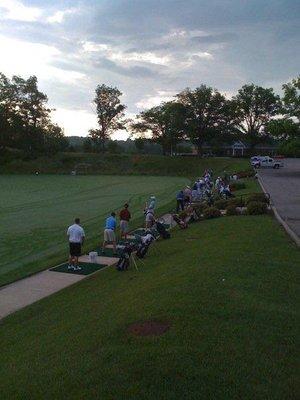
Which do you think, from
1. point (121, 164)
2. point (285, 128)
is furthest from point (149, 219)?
point (121, 164)

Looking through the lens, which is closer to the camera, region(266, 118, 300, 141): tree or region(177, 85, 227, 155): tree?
region(266, 118, 300, 141): tree

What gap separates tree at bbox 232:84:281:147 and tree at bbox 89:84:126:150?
25759 millimetres

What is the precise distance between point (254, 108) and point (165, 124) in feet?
60.1

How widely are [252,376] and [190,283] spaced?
4.27 meters

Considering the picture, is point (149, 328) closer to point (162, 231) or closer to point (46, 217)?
point (162, 231)

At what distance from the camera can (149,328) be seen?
8.60m

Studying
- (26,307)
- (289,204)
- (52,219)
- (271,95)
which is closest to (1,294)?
(26,307)

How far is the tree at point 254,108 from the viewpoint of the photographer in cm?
9306

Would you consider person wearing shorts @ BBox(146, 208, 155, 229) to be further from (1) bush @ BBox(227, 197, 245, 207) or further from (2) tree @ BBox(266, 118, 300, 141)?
(2) tree @ BBox(266, 118, 300, 141)

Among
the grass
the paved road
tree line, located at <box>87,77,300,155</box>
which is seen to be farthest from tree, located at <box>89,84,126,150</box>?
the paved road

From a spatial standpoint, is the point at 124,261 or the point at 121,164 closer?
the point at 124,261

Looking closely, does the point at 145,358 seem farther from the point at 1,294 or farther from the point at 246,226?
the point at 246,226

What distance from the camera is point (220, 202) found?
88.4 ft

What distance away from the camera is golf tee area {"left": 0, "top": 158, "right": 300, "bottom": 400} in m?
6.73
